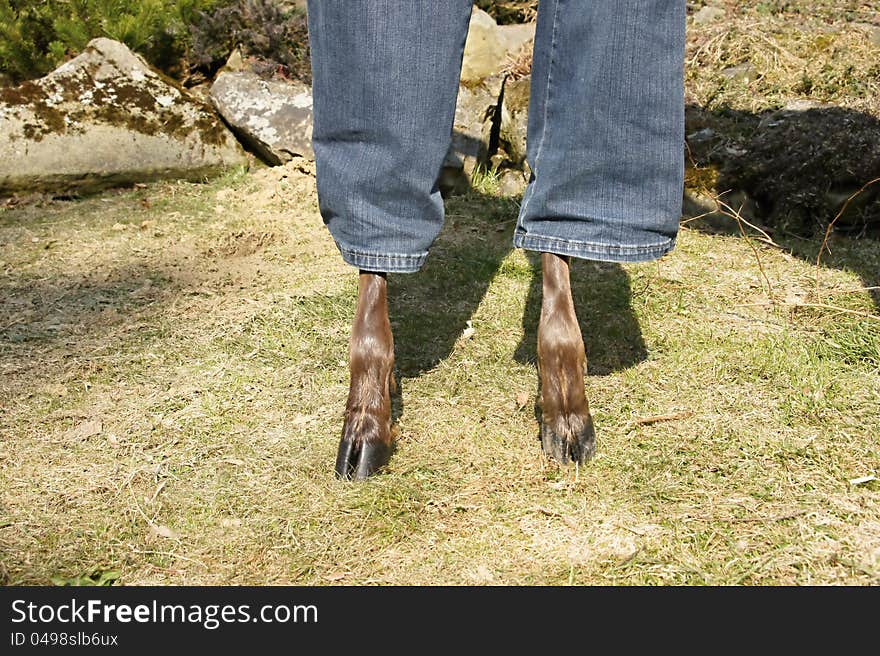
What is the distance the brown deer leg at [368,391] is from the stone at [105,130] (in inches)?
105

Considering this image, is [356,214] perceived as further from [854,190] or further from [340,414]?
[854,190]

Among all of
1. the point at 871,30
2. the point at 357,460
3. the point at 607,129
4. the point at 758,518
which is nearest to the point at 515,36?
the point at 871,30

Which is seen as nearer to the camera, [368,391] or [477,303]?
[368,391]

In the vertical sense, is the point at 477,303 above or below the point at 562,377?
below

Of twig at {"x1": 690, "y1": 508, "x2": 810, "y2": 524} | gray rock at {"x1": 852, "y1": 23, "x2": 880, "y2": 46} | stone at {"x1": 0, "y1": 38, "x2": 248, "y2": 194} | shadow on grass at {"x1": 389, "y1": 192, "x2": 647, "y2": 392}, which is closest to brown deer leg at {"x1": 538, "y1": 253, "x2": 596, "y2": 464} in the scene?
twig at {"x1": 690, "y1": 508, "x2": 810, "y2": 524}

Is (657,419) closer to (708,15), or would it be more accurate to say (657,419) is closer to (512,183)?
(512,183)

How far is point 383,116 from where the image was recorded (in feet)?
5.67

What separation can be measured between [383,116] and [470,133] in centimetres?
246

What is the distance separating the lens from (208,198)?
3.97 m

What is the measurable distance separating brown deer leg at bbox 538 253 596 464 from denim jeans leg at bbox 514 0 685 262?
3.9 inches

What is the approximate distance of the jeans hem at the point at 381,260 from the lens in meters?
1.84

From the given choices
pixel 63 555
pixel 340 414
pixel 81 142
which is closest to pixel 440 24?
pixel 340 414

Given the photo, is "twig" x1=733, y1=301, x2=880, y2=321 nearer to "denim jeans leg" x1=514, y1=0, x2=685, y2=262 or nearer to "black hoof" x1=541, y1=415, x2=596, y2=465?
"denim jeans leg" x1=514, y1=0, x2=685, y2=262

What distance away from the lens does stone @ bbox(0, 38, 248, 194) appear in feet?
13.0
